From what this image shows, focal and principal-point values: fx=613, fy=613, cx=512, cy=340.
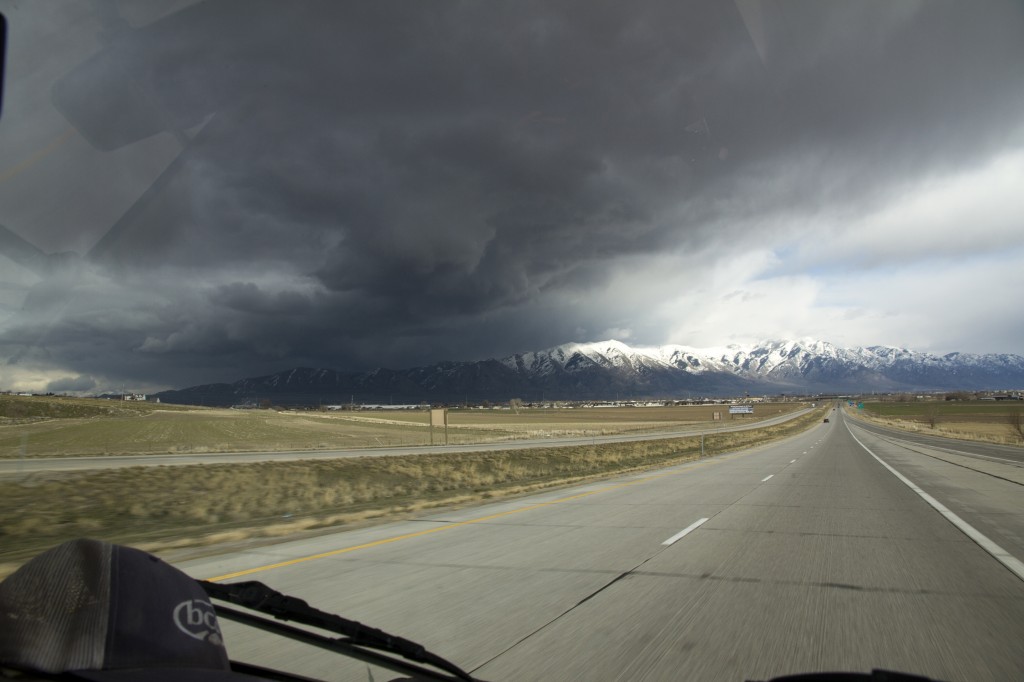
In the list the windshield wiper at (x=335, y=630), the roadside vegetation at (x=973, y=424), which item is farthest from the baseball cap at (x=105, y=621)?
the roadside vegetation at (x=973, y=424)

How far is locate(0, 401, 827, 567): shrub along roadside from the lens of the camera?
12.6m

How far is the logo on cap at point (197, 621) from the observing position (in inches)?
98.0

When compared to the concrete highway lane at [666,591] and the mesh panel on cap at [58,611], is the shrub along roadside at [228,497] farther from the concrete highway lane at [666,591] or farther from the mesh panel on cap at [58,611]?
the mesh panel on cap at [58,611]

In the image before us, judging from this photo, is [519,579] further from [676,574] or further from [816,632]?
[816,632]

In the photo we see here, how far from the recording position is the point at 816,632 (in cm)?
514

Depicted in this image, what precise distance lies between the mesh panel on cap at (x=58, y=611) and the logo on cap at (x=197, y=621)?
297 mm

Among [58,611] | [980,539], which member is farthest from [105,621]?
[980,539]

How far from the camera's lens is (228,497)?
62.9 feet

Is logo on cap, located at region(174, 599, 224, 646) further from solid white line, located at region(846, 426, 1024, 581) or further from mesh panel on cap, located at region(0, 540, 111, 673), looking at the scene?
solid white line, located at region(846, 426, 1024, 581)

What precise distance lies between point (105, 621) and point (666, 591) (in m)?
5.44

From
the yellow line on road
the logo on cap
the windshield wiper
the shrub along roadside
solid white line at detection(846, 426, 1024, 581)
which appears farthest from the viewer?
the shrub along roadside

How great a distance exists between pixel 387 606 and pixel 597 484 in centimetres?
1443

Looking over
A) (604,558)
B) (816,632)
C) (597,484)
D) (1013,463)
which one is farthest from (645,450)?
(816,632)

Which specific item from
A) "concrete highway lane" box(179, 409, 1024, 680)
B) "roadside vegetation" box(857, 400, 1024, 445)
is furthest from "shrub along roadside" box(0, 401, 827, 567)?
"roadside vegetation" box(857, 400, 1024, 445)
